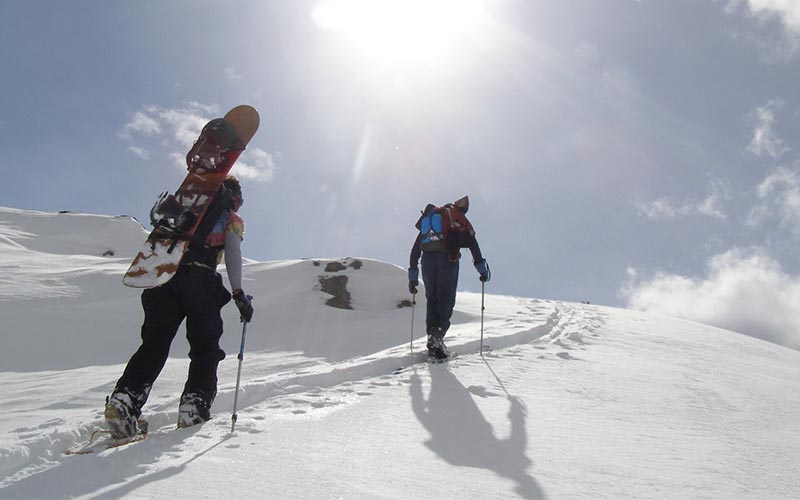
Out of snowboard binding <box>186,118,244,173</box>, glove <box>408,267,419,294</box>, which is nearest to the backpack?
glove <box>408,267,419,294</box>

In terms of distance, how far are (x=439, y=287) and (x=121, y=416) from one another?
13.8 ft

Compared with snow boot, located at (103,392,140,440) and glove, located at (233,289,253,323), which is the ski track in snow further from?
glove, located at (233,289,253,323)

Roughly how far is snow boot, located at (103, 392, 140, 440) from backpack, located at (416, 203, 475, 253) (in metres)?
4.28

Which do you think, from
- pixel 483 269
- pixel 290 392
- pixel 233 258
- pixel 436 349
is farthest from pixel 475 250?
pixel 233 258

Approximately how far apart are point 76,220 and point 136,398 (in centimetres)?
3981

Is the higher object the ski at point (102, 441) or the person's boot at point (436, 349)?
the person's boot at point (436, 349)

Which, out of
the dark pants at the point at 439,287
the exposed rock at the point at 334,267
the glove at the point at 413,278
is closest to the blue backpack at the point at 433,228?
the dark pants at the point at 439,287

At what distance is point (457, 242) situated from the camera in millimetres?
6621

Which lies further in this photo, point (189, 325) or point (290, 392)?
point (290, 392)

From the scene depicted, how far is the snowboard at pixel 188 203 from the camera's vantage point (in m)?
3.34

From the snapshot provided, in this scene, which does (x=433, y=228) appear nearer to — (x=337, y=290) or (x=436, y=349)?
(x=436, y=349)

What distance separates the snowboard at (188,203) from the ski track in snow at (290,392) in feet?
3.37

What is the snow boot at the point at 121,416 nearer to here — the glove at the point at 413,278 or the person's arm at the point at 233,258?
the person's arm at the point at 233,258

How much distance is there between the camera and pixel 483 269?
6.97 meters
